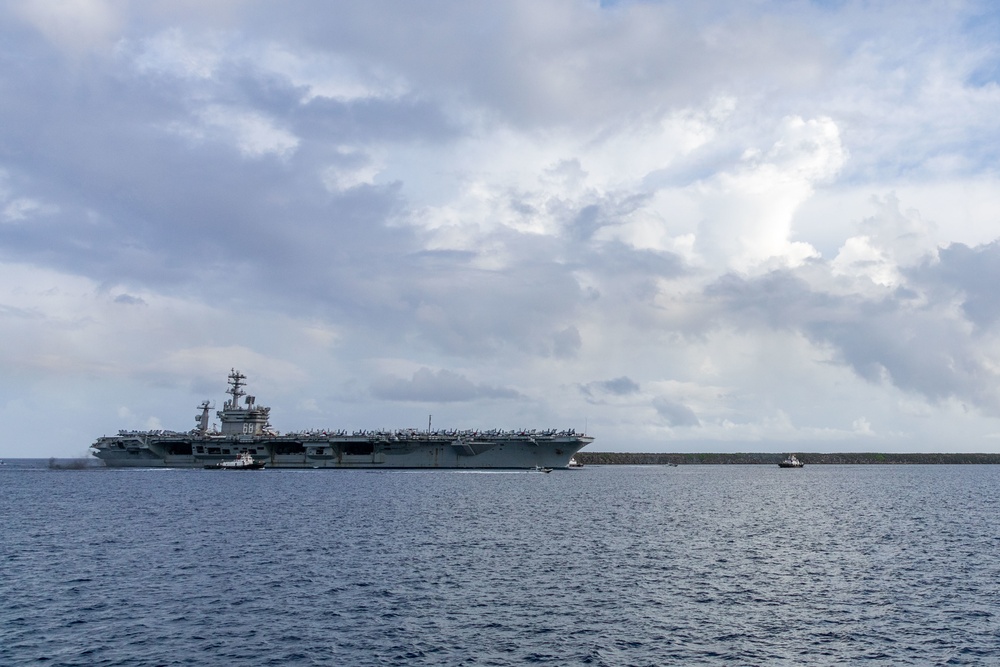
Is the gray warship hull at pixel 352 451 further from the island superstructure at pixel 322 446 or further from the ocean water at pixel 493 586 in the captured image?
the ocean water at pixel 493 586

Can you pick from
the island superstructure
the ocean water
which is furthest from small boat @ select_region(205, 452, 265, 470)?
the ocean water

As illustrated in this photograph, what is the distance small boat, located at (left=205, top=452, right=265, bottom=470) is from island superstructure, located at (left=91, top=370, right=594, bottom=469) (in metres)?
2.72

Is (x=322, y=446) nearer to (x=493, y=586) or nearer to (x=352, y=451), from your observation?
(x=352, y=451)

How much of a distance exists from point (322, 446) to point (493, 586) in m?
93.3

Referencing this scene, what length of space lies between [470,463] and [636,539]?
244 feet

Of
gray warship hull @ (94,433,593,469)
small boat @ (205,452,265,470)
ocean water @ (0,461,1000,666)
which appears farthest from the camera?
small boat @ (205,452,265,470)

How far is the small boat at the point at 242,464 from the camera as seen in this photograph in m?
119

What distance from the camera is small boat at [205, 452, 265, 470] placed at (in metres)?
119

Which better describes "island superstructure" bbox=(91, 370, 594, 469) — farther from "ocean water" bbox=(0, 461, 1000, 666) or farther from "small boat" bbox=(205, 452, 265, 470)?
"ocean water" bbox=(0, 461, 1000, 666)

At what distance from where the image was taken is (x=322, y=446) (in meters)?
120

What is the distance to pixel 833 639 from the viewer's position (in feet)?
78.8

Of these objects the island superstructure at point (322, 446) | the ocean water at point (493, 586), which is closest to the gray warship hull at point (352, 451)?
the island superstructure at point (322, 446)

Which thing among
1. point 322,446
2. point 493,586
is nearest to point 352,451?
point 322,446

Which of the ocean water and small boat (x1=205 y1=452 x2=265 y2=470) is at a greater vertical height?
small boat (x1=205 y1=452 x2=265 y2=470)
